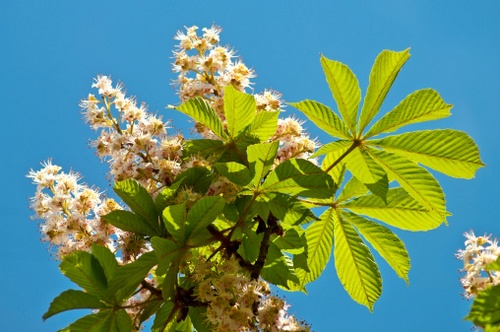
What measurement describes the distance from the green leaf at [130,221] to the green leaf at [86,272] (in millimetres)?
173

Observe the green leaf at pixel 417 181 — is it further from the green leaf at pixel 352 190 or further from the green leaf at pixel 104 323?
the green leaf at pixel 104 323

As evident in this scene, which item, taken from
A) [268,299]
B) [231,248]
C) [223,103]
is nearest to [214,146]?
[223,103]

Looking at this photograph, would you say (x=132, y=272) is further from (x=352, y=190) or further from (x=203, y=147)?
(x=352, y=190)

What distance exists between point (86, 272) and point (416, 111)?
1.39 m

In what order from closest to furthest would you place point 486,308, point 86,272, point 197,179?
point 486,308 < point 86,272 < point 197,179

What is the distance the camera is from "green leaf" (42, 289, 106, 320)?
8.05ft

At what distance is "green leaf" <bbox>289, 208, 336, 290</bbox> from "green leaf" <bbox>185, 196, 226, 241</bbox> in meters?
0.68

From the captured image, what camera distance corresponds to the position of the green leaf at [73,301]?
8.05ft

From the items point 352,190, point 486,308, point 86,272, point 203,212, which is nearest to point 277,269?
point 352,190

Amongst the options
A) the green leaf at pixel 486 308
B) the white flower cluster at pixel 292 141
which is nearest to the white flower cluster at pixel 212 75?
the white flower cluster at pixel 292 141

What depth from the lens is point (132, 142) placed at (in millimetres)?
2928

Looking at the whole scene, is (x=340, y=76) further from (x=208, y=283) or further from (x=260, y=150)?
(x=208, y=283)

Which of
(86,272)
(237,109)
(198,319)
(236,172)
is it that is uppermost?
(237,109)

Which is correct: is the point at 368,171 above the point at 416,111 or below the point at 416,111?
below
